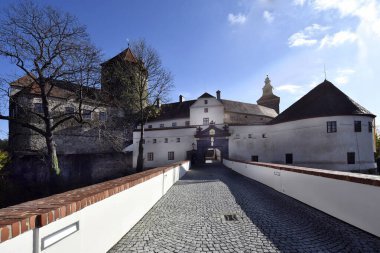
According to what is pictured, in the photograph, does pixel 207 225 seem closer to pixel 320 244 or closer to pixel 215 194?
pixel 320 244

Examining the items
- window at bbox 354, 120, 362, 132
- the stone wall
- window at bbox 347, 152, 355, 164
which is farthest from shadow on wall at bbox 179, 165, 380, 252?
window at bbox 354, 120, 362, 132

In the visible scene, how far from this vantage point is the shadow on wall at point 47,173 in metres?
22.3

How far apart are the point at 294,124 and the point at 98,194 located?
3163 centimetres

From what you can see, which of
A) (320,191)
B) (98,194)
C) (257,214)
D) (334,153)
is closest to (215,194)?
(257,214)

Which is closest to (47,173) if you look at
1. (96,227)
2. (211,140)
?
(211,140)

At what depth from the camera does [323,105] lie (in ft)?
96.1

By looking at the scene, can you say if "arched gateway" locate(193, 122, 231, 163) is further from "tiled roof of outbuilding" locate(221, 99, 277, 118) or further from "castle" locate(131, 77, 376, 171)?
"tiled roof of outbuilding" locate(221, 99, 277, 118)

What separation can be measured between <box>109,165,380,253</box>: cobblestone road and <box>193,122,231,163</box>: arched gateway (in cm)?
2647

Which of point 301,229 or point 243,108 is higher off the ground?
point 243,108

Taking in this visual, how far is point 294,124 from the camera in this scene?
30.8 meters

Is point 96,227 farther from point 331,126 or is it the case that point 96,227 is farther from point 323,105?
point 323,105

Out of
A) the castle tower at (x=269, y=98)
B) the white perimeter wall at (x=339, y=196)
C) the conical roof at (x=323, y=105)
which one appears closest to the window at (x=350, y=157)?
the conical roof at (x=323, y=105)

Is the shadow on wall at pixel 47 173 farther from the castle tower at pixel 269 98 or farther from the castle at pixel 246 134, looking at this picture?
the castle tower at pixel 269 98

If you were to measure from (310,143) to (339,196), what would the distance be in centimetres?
2631
